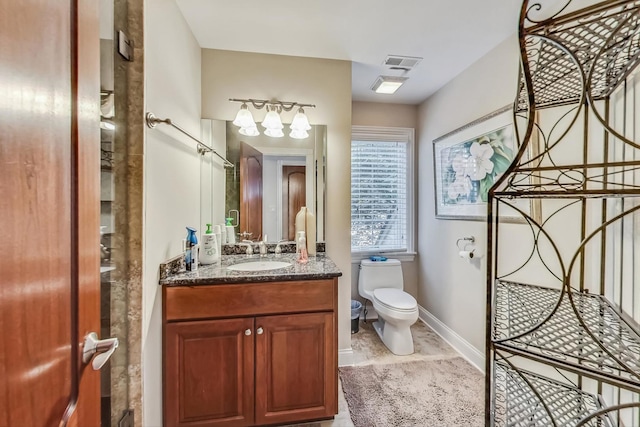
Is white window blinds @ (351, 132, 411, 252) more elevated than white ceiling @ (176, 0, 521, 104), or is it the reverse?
white ceiling @ (176, 0, 521, 104)

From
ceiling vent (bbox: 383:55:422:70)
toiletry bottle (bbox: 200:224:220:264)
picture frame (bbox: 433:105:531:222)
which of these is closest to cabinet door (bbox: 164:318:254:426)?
toiletry bottle (bbox: 200:224:220:264)

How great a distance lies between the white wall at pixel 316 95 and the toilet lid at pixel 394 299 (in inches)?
14.2

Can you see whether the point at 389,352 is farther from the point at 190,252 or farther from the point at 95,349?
the point at 95,349

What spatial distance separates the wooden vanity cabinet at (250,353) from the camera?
1.45 m

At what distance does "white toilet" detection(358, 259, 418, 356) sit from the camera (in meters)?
2.23

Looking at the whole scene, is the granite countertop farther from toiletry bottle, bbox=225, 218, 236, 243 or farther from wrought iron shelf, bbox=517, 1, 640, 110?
wrought iron shelf, bbox=517, 1, 640, 110

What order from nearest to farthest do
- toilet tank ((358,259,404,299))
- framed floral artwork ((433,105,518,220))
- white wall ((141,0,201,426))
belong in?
1. white wall ((141,0,201,426))
2. framed floral artwork ((433,105,518,220))
3. toilet tank ((358,259,404,299))

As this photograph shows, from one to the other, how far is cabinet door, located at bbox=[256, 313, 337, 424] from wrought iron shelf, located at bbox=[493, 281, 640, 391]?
0.93 m

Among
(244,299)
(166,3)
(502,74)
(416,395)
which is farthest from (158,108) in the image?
(416,395)

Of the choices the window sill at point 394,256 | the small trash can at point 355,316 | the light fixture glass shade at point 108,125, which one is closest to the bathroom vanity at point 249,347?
the light fixture glass shade at point 108,125

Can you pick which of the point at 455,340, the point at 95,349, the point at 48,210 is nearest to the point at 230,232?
the point at 95,349

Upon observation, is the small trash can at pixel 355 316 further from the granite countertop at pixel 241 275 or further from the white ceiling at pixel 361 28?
the white ceiling at pixel 361 28

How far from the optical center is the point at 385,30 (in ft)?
5.90

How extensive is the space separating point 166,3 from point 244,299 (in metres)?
1.63
